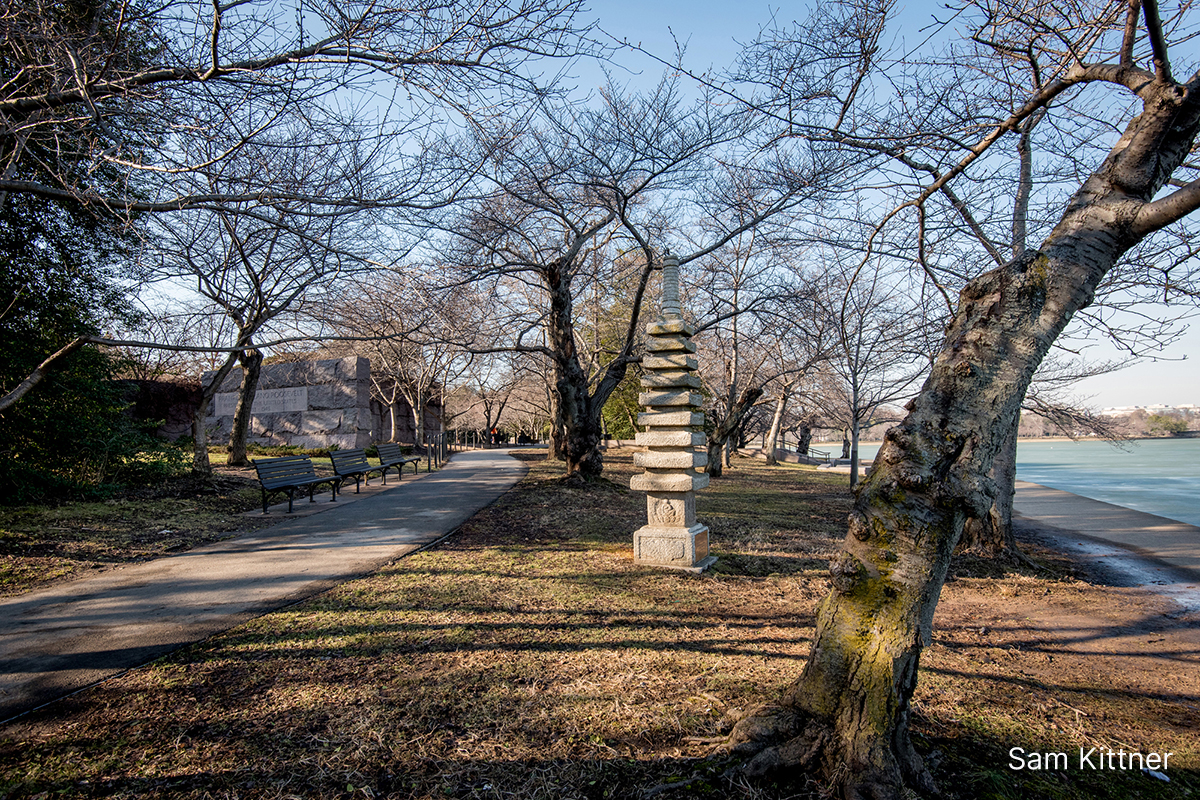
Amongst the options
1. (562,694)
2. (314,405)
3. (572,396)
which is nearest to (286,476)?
(572,396)

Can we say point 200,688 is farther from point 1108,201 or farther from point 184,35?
point 1108,201

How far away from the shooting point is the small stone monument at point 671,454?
653 cm

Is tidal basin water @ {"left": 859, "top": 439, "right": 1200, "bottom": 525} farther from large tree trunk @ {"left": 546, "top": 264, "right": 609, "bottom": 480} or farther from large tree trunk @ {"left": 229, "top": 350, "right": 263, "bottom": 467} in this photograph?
large tree trunk @ {"left": 229, "top": 350, "right": 263, "bottom": 467}

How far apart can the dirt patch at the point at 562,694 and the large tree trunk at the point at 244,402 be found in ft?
33.5

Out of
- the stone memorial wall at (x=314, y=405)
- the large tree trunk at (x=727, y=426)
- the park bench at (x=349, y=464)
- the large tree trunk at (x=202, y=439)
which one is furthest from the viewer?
the stone memorial wall at (x=314, y=405)

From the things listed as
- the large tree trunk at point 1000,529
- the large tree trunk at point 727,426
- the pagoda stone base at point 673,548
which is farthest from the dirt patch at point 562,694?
the large tree trunk at point 727,426

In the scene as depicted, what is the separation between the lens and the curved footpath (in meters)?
3.69

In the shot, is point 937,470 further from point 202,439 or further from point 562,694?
point 202,439

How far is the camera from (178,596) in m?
5.09

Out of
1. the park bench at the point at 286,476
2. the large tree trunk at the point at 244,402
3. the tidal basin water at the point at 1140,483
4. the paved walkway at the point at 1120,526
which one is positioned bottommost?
the tidal basin water at the point at 1140,483

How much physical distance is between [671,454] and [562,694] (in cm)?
352

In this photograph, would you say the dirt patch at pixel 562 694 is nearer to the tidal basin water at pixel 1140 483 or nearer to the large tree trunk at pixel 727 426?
the tidal basin water at pixel 1140 483

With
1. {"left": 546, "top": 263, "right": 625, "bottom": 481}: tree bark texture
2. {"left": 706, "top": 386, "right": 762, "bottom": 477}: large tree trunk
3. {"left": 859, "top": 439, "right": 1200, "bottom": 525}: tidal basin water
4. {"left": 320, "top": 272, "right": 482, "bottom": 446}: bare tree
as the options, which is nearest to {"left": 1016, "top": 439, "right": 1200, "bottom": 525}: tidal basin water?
{"left": 859, "top": 439, "right": 1200, "bottom": 525}: tidal basin water

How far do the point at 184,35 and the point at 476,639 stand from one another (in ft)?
16.5
